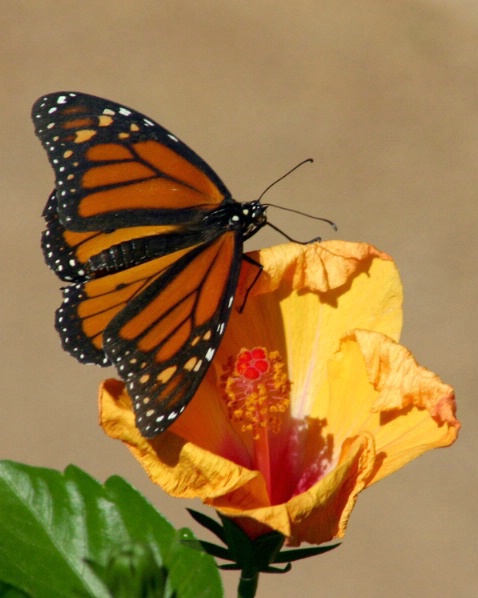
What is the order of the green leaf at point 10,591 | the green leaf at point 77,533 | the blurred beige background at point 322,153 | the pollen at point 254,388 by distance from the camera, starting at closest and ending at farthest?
the green leaf at point 10,591
the green leaf at point 77,533
the pollen at point 254,388
the blurred beige background at point 322,153

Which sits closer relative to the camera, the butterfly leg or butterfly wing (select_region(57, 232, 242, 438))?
butterfly wing (select_region(57, 232, 242, 438))

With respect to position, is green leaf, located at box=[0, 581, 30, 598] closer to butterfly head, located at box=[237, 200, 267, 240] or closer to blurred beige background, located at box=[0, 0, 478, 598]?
butterfly head, located at box=[237, 200, 267, 240]

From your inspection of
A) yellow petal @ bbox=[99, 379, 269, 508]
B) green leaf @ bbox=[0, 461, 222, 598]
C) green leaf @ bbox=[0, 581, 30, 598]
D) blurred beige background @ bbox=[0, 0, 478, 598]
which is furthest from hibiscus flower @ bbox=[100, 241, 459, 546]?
blurred beige background @ bbox=[0, 0, 478, 598]

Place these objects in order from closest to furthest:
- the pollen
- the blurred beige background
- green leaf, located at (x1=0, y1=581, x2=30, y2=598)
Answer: green leaf, located at (x1=0, y1=581, x2=30, y2=598) → the pollen → the blurred beige background

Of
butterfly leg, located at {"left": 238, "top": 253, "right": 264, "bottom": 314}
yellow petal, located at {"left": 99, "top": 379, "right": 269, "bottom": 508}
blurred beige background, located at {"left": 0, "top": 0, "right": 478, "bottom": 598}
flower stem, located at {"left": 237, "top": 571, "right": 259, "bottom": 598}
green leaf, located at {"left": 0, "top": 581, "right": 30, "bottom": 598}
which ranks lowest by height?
green leaf, located at {"left": 0, "top": 581, "right": 30, "bottom": 598}

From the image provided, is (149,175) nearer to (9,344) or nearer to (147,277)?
(147,277)

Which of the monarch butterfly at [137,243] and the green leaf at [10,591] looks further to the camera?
the monarch butterfly at [137,243]

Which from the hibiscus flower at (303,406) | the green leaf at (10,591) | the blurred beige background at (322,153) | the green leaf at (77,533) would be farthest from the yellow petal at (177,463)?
the blurred beige background at (322,153)

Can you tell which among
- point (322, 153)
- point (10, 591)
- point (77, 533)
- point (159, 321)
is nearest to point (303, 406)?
point (159, 321)

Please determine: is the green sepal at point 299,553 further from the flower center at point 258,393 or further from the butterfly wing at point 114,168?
the butterfly wing at point 114,168
